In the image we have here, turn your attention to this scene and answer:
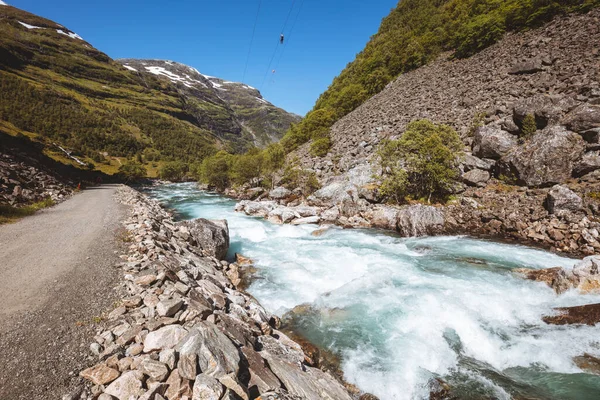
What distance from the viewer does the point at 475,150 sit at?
85.0 feet

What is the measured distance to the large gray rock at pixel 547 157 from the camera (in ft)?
60.5

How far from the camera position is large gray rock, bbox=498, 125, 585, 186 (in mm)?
18438

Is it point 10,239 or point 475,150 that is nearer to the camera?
point 10,239

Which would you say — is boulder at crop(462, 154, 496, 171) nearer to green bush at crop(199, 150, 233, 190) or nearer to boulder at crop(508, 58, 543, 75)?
boulder at crop(508, 58, 543, 75)

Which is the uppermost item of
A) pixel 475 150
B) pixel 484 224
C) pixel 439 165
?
pixel 475 150

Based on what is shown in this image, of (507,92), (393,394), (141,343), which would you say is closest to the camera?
(141,343)

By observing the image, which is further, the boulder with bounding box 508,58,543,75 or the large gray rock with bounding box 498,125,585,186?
the boulder with bounding box 508,58,543,75

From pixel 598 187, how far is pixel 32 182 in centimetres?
5021

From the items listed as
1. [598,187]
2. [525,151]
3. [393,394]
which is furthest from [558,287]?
[525,151]

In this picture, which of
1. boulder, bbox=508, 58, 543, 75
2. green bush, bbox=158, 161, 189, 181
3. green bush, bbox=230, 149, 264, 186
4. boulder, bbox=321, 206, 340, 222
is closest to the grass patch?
boulder, bbox=321, 206, 340, 222

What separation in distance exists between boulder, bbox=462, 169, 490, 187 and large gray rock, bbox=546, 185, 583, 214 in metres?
6.58

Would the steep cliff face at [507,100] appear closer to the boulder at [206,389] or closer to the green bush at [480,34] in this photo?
the green bush at [480,34]

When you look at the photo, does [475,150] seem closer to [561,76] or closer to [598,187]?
[598,187]

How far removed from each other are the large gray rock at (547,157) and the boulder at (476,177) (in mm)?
2076
